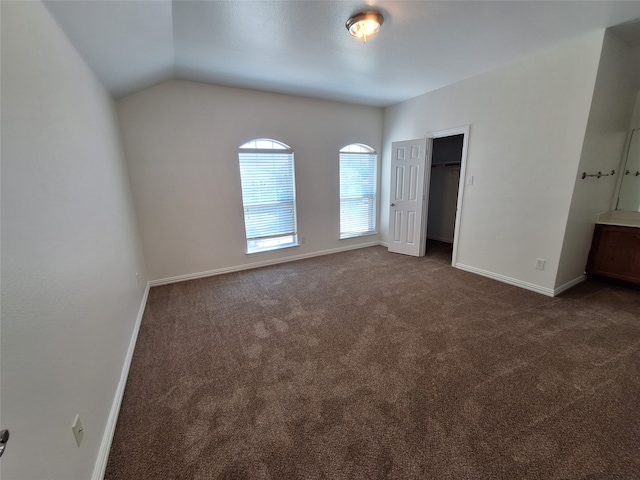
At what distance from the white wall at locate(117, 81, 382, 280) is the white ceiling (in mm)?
323

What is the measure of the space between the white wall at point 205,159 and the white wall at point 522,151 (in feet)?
6.73

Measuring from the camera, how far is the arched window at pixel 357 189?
472 cm

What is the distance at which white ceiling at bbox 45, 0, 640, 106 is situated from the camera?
185cm

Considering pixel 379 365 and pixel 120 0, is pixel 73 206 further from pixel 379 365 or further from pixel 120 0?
pixel 379 365

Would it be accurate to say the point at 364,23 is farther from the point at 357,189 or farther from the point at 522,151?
the point at 357,189

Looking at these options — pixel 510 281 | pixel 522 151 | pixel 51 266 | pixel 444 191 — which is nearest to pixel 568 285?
pixel 510 281

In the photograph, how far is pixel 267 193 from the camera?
402 cm

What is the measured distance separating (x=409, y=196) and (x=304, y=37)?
9.74 feet

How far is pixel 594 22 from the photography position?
222 cm

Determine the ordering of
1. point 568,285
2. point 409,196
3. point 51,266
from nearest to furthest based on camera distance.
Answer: point 51,266 < point 568,285 < point 409,196

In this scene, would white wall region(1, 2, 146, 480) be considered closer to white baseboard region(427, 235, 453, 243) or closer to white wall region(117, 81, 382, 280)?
white wall region(117, 81, 382, 280)

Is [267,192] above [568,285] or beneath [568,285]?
above

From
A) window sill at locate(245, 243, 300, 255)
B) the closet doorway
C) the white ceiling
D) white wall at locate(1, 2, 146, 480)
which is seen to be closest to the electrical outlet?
white wall at locate(1, 2, 146, 480)

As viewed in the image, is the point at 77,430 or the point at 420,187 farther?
the point at 420,187
